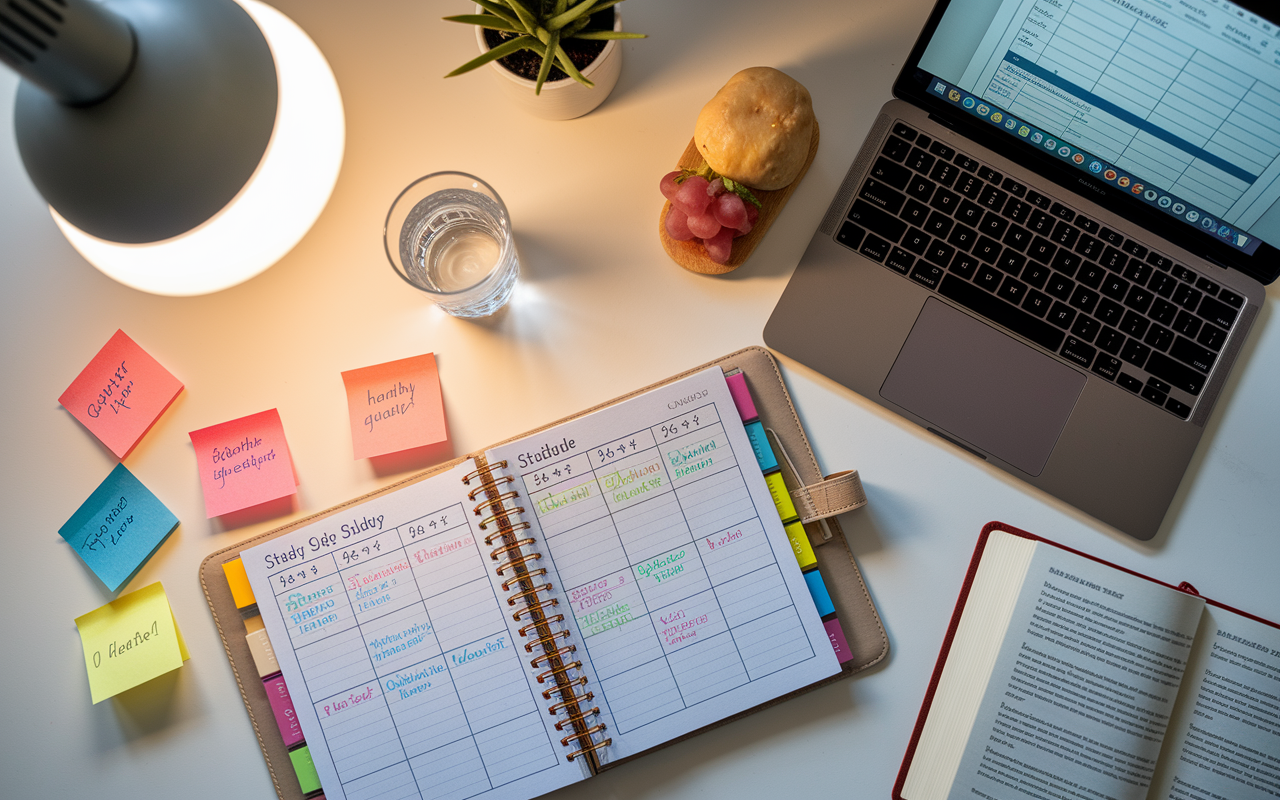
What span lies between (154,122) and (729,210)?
53 centimetres

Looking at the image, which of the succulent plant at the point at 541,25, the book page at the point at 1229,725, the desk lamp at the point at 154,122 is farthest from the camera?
the book page at the point at 1229,725

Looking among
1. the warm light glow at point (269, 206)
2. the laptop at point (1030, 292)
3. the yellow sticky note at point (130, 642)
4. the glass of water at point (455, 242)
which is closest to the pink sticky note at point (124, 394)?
the yellow sticky note at point (130, 642)

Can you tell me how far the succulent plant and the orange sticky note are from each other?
0.33 m

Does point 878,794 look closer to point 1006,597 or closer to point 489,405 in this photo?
point 1006,597

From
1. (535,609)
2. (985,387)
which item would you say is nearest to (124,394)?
(535,609)

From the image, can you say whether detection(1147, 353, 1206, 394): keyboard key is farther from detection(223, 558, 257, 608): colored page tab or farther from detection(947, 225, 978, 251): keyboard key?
detection(223, 558, 257, 608): colored page tab

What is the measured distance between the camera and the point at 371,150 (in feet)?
2.91

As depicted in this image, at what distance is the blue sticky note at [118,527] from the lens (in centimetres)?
86

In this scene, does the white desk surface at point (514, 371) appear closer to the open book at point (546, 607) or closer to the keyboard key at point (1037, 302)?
the open book at point (546, 607)

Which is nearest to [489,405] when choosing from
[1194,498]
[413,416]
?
[413,416]

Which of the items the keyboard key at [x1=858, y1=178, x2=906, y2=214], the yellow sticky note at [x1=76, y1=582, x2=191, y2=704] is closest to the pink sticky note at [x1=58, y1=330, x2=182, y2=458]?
the yellow sticky note at [x1=76, y1=582, x2=191, y2=704]

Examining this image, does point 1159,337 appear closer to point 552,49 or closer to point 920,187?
point 920,187

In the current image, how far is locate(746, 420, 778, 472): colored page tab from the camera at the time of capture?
0.84 metres

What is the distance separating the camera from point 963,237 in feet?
2.75
